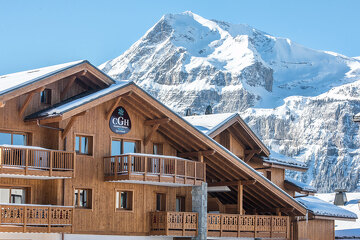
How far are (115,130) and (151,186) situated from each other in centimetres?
318

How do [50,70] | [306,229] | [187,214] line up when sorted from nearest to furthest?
[50,70], [187,214], [306,229]

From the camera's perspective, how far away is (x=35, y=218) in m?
30.0

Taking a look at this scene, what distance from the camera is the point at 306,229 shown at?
4275 centimetres

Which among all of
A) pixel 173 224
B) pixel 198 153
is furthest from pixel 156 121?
pixel 173 224

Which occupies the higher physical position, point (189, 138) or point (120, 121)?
point (120, 121)

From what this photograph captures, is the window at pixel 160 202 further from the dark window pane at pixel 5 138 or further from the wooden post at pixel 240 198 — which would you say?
the dark window pane at pixel 5 138

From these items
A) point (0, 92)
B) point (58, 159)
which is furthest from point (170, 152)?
point (0, 92)

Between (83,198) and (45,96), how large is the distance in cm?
448

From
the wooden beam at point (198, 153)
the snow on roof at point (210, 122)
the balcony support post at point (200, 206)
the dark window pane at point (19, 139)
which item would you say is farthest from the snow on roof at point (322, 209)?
the dark window pane at point (19, 139)

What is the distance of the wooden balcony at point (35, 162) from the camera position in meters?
29.9

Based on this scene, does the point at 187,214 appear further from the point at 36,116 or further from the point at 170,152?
the point at 36,116

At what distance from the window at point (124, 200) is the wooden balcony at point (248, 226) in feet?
12.6

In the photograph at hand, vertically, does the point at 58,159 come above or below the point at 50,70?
below

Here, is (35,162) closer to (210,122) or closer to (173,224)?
(173,224)
